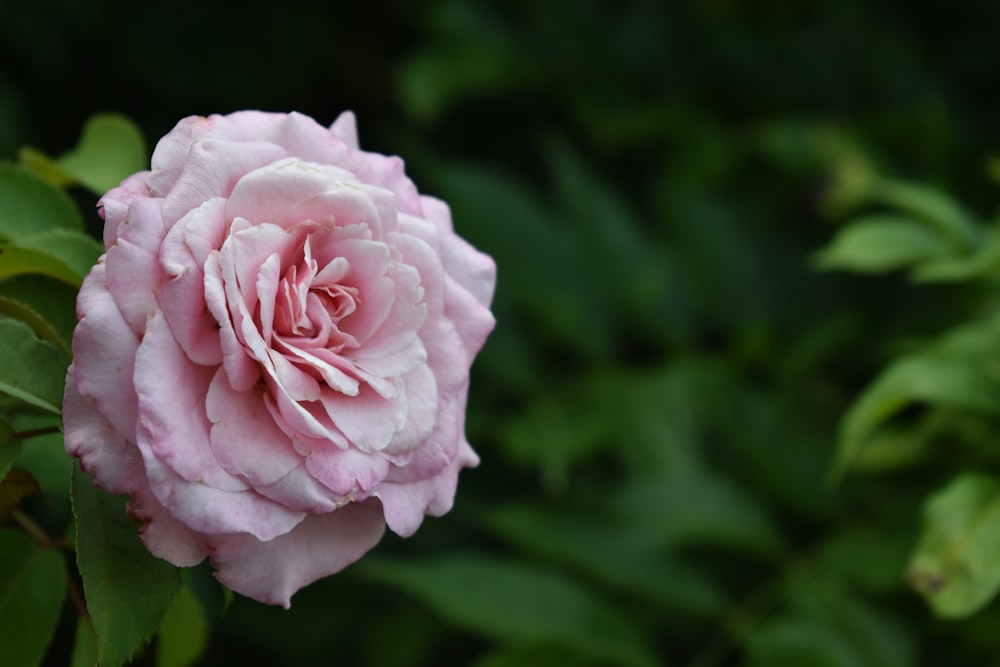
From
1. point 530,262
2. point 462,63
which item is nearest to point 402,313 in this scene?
point 530,262

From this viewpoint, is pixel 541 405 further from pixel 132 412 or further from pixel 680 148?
pixel 132 412

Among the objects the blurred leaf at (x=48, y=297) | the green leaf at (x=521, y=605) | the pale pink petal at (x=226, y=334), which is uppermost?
the pale pink petal at (x=226, y=334)

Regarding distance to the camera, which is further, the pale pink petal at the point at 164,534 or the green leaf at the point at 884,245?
the green leaf at the point at 884,245

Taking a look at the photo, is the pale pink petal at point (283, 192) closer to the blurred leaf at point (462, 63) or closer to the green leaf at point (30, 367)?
the green leaf at point (30, 367)

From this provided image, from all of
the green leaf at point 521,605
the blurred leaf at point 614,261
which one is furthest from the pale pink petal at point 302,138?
the blurred leaf at point 614,261

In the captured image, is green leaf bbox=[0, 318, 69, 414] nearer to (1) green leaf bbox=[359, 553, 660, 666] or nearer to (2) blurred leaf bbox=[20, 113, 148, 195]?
(2) blurred leaf bbox=[20, 113, 148, 195]

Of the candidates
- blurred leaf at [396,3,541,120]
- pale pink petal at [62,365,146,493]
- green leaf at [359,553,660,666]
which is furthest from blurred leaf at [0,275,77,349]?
blurred leaf at [396,3,541,120]
